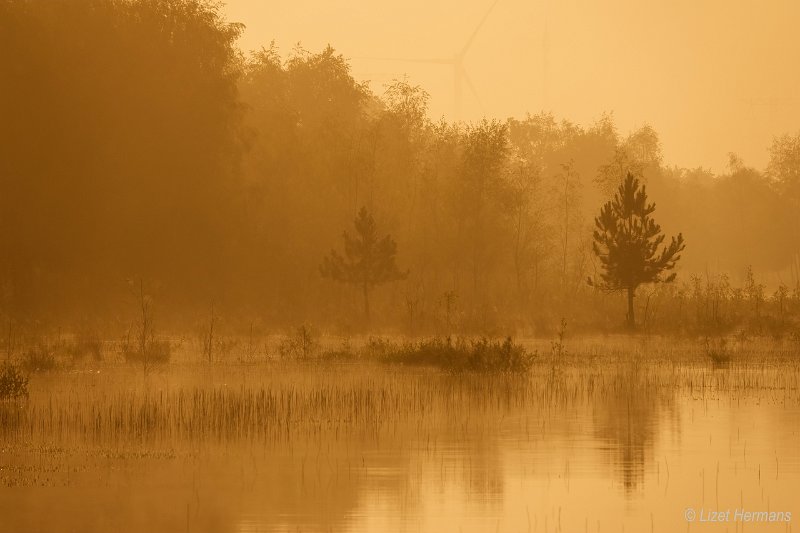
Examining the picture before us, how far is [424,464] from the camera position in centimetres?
2078

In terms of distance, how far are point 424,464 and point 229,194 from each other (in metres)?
52.3

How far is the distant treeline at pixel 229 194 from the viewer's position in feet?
207

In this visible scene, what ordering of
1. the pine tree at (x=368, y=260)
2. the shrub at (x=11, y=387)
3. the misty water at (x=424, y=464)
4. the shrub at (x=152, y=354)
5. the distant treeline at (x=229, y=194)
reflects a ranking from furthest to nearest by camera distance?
the pine tree at (x=368, y=260) < the distant treeline at (x=229, y=194) < the shrub at (x=152, y=354) < the shrub at (x=11, y=387) < the misty water at (x=424, y=464)

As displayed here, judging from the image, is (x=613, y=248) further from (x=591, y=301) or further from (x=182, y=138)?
(x=182, y=138)

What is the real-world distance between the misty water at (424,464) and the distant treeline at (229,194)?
19823 millimetres

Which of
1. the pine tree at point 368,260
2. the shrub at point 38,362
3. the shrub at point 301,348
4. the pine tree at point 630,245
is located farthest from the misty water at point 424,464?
the pine tree at point 368,260

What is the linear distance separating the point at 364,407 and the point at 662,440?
6.77 meters

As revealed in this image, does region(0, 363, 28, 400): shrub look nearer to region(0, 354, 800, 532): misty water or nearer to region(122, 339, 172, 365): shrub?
region(0, 354, 800, 532): misty water

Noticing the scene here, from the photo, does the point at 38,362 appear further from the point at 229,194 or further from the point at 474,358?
the point at 229,194

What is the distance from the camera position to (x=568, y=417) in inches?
1029

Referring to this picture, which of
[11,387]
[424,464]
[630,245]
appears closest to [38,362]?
[11,387]

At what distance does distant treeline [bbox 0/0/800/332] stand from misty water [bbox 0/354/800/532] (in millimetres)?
19823

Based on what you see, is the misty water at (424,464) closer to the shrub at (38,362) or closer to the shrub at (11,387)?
the shrub at (11,387)

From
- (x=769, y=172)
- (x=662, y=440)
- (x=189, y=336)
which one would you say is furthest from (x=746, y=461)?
(x=769, y=172)
